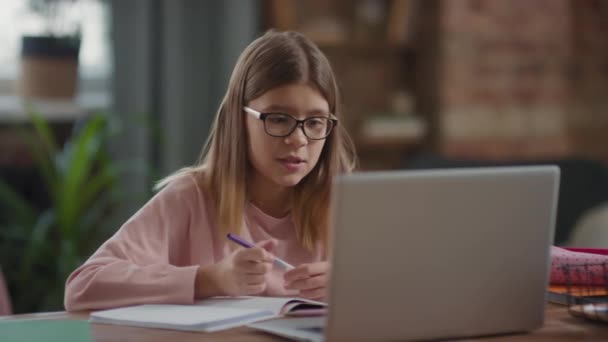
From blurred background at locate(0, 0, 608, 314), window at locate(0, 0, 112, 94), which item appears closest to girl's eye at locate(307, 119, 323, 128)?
blurred background at locate(0, 0, 608, 314)

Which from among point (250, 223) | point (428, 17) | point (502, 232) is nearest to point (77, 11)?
point (428, 17)

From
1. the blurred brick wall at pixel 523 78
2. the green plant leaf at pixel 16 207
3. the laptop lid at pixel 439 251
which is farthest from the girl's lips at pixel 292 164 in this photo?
the blurred brick wall at pixel 523 78

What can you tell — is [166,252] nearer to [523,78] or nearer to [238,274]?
[238,274]

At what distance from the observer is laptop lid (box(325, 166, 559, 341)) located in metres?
0.98

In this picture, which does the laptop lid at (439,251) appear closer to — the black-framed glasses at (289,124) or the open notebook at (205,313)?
the open notebook at (205,313)

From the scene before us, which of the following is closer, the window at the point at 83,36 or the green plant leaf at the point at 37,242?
the green plant leaf at the point at 37,242

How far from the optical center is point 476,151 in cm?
366

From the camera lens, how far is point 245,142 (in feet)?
5.13

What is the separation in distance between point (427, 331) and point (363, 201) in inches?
8.1

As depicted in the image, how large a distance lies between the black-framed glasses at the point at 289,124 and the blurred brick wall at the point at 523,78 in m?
2.14

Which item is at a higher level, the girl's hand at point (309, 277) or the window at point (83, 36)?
the window at point (83, 36)

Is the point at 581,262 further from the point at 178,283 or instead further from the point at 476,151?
the point at 476,151

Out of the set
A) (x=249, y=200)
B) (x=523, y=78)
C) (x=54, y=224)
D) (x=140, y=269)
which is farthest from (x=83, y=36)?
(x=140, y=269)

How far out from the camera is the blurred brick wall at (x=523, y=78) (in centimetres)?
356
